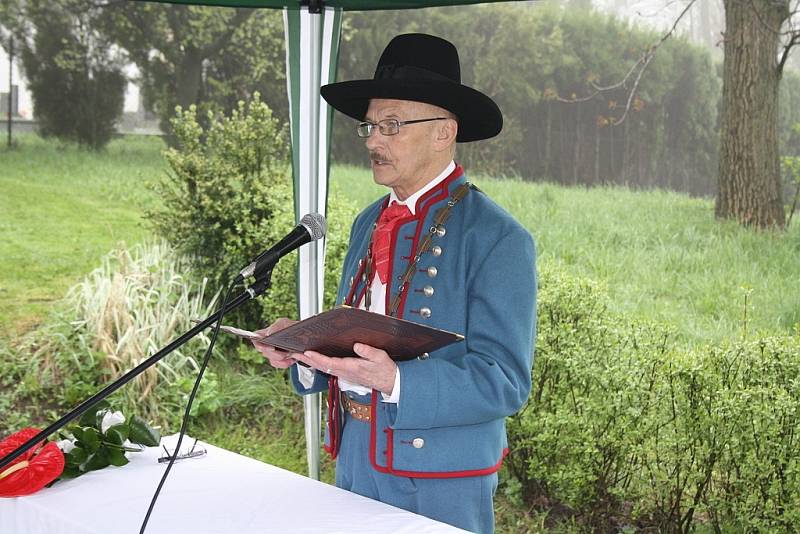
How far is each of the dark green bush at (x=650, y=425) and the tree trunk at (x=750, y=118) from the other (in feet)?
3.87

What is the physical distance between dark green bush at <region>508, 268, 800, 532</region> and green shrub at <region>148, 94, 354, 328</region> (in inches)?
76.7

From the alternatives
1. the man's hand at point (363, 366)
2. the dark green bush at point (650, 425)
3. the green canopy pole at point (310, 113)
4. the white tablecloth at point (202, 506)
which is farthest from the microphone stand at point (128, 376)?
the dark green bush at point (650, 425)

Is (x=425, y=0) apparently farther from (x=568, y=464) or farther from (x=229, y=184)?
(x=229, y=184)

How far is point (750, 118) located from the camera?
519 centimetres

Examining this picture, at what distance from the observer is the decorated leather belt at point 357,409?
7.99 feet

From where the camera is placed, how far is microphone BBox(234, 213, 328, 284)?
1.93 meters

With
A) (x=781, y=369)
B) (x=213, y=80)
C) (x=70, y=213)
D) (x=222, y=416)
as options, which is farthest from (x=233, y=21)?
(x=781, y=369)

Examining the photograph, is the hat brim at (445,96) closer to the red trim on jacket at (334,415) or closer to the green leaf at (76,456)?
the red trim on jacket at (334,415)

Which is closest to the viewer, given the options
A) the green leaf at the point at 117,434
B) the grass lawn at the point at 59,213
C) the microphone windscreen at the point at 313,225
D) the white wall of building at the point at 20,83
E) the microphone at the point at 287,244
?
the microphone at the point at 287,244

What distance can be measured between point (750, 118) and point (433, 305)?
345 centimetres

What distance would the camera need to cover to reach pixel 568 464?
165 inches

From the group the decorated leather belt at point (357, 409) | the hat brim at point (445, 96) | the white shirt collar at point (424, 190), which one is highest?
the hat brim at point (445, 96)

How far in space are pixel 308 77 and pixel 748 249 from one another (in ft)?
9.31

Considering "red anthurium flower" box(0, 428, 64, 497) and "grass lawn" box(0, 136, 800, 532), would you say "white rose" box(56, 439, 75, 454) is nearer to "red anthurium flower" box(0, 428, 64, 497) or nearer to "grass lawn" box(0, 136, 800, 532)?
"red anthurium flower" box(0, 428, 64, 497)
